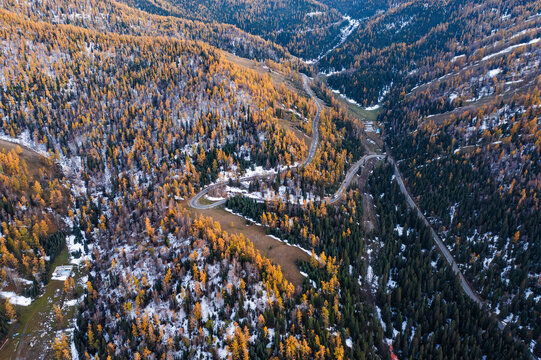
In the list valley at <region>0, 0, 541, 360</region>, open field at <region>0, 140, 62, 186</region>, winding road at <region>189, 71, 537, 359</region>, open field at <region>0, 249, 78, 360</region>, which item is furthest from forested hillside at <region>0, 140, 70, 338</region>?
winding road at <region>189, 71, 537, 359</region>

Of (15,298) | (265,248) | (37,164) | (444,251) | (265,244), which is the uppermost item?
(444,251)

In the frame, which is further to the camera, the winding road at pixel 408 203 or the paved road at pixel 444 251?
the winding road at pixel 408 203

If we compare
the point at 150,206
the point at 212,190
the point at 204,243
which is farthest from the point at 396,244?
the point at 150,206

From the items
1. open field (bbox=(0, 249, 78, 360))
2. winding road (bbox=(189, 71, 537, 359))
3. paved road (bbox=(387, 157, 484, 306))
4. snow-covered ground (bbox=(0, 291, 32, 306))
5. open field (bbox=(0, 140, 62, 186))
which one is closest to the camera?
open field (bbox=(0, 249, 78, 360))

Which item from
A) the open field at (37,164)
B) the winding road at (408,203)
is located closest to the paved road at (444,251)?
the winding road at (408,203)

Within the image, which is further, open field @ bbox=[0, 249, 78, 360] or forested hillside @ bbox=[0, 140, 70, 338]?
forested hillside @ bbox=[0, 140, 70, 338]

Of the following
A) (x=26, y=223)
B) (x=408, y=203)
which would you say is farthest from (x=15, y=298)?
(x=408, y=203)

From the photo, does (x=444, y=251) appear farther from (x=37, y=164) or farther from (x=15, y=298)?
(x=37, y=164)

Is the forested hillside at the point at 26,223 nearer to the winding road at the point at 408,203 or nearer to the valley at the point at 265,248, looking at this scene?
the valley at the point at 265,248

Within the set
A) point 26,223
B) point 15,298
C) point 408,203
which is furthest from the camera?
point 408,203

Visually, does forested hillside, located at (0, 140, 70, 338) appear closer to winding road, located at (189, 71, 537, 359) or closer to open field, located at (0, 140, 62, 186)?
open field, located at (0, 140, 62, 186)

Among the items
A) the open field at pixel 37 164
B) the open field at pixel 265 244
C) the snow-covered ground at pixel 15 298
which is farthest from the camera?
the open field at pixel 37 164

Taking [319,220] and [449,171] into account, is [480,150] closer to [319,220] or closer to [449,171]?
[449,171]
